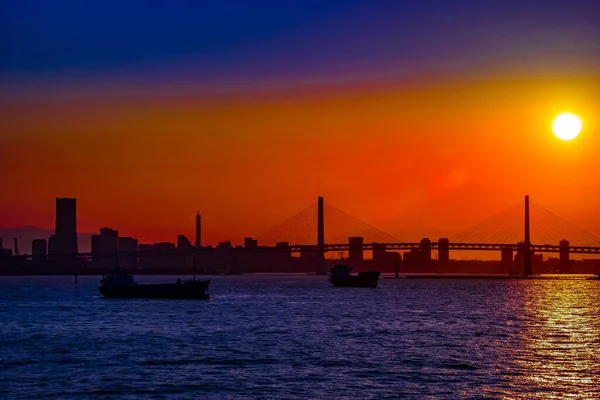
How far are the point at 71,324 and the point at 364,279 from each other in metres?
104

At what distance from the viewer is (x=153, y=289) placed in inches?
4931

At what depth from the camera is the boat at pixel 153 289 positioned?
12212 cm

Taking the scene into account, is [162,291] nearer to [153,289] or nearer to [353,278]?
[153,289]

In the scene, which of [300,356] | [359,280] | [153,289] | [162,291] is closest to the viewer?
[300,356]

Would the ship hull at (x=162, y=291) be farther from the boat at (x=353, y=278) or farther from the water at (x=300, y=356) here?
the boat at (x=353, y=278)

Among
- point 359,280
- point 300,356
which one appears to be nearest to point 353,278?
point 359,280

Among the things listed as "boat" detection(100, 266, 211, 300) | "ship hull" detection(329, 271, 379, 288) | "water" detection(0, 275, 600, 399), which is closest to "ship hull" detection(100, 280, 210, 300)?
"boat" detection(100, 266, 211, 300)

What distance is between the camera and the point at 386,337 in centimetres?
6334

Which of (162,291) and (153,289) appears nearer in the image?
(162,291)

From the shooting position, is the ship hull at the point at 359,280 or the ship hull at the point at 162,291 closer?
the ship hull at the point at 162,291

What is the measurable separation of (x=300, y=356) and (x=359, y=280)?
128 m

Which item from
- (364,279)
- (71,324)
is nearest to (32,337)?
(71,324)

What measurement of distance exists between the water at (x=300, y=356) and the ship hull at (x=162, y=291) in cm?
3124

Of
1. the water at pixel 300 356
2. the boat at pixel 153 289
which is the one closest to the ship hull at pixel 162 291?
the boat at pixel 153 289
